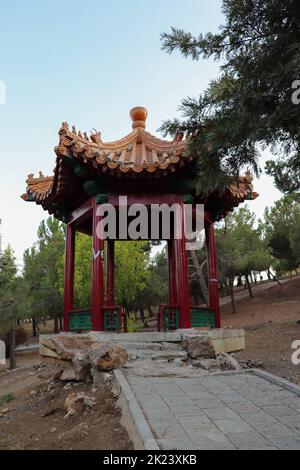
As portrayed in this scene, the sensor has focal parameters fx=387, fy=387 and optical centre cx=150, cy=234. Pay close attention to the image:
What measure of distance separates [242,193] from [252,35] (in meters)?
5.16

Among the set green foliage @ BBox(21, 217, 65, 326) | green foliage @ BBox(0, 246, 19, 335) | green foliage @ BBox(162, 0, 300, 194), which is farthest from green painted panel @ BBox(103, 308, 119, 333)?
green foliage @ BBox(21, 217, 65, 326)

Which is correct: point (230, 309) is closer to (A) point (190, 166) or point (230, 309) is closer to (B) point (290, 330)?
(B) point (290, 330)

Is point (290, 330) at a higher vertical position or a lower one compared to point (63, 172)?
lower

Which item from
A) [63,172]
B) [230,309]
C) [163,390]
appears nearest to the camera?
[163,390]

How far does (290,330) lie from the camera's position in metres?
17.0

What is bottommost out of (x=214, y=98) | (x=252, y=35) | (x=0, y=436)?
(x=0, y=436)

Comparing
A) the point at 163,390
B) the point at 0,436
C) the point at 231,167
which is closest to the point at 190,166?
the point at 231,167

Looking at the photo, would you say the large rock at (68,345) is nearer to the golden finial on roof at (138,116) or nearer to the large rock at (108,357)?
the large rock at (108,357)

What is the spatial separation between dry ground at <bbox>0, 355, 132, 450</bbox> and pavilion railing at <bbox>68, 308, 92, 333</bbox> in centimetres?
144

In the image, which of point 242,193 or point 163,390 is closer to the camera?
point 163,390

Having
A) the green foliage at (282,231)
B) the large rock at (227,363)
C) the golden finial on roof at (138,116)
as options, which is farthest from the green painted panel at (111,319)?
the green foliage at (282,231)

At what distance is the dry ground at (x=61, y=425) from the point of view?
12.5 ft

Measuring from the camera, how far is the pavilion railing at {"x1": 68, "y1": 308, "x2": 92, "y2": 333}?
759cm

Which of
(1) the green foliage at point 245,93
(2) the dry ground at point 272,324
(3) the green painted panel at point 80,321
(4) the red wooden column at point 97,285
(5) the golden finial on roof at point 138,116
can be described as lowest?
(2) the dry ground at point 272,324
